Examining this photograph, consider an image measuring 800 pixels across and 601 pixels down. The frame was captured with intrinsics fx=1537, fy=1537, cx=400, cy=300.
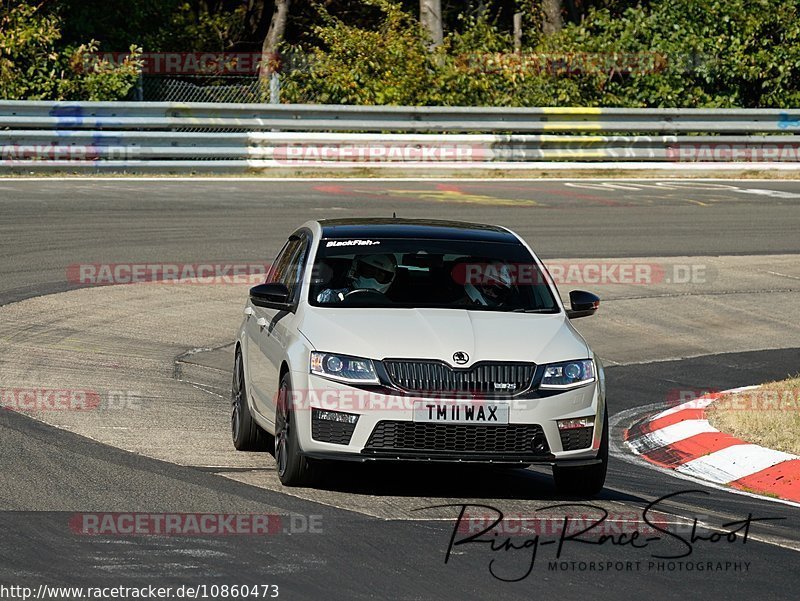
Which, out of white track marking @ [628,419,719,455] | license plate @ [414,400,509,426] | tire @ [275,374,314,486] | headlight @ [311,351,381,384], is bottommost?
white track marking @ [628,419,719,455]

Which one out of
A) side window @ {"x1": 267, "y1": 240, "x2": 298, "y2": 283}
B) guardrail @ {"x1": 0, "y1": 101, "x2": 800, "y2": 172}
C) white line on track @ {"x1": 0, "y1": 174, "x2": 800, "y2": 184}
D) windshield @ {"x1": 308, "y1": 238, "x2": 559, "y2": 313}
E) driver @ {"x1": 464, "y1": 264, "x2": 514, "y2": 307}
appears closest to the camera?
windshield @ {"x1": 308, "y1": 238, "x2": 559, "y2": 313}

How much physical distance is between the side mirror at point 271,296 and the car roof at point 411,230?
616mm

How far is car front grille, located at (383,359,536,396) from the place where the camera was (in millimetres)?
8039

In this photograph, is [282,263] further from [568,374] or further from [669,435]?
[669,435]

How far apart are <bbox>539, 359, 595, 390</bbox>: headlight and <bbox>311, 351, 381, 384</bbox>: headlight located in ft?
3.02

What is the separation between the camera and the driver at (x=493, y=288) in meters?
9.18

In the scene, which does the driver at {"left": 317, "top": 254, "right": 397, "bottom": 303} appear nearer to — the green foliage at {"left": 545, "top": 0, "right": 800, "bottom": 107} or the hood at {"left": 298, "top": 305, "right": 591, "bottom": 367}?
the hood at {"left": 298, "top": 305, "right": 591, "bottom": 367}

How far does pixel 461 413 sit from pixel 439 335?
50 centimetres

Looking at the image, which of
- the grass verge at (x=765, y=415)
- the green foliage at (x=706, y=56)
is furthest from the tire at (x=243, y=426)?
the green foliage at (x=706, y=56)

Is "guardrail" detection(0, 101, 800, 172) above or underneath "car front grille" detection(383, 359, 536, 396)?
underneath

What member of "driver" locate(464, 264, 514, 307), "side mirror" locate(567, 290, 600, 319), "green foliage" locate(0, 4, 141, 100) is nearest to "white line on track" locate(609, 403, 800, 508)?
"side mirror" locate(567, 290, 600, 319)

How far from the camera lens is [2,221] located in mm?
18859

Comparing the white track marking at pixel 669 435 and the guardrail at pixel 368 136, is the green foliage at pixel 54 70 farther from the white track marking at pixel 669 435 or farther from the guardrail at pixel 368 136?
the white track marking at pixel 669 435

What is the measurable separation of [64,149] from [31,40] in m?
3.94
